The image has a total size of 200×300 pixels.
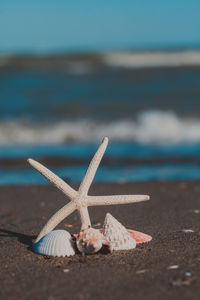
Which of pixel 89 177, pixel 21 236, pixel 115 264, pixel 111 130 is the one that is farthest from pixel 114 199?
pixel 111 130

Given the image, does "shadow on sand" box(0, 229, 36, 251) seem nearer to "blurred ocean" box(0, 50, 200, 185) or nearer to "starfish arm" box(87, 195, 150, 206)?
"starfish arm" box(87, 195, 150, 206)

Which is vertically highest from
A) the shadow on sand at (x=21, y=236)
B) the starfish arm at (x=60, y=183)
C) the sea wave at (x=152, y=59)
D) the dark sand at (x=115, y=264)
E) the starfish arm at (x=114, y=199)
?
the sea wave at (x=152, y=59)

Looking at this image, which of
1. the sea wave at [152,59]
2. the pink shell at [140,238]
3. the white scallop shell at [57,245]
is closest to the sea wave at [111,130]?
the pink shell at [140,238]

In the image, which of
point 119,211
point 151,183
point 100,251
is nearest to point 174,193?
point 151,183

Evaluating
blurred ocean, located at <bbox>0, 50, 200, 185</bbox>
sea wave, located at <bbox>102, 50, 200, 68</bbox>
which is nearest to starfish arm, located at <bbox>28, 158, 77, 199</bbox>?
blurred ocean, located at <bbox>0, 50, 200, 185</bbox>

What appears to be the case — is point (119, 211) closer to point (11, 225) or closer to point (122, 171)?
point (11, 225)

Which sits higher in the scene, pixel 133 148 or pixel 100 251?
pixel 133 148

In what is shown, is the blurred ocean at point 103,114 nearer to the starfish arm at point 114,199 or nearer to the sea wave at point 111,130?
the sea wave at point 111,130
